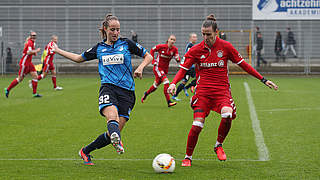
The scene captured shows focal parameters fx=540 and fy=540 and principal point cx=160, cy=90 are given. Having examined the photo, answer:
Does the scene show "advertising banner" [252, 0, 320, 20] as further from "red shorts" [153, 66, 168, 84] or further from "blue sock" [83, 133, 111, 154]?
"blue sock" [83, 133, 111, 154]

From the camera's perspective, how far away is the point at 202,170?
6.71 metres

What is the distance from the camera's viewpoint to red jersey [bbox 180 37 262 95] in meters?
7.03

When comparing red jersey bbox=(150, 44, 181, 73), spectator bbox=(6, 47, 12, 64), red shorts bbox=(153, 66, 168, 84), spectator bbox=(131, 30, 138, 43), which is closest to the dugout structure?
spectator bbox=(131, 30, 138, 43)

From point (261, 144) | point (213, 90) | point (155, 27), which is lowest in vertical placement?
point (261, 144)

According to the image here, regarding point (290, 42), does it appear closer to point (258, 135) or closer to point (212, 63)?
point (258, 135)

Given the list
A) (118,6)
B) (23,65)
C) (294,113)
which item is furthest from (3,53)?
(294,113)

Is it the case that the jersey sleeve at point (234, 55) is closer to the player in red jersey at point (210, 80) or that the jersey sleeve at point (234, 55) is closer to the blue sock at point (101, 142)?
the player in red jersey at point (210, 80)

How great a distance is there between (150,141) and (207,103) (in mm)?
2217

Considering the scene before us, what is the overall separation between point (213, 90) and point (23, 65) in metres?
11.4

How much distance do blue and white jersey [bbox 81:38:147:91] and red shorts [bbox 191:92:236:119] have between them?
2.84 ft

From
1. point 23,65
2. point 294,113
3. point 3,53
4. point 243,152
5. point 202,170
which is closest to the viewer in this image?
point 202,170

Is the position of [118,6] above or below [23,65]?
above

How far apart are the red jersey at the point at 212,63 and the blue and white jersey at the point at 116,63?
2.50 feet

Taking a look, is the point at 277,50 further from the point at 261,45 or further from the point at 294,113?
the point at 294,113
